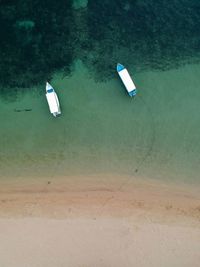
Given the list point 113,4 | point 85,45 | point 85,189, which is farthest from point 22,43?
point 85,189

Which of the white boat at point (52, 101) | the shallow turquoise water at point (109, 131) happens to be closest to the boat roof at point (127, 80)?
the shallow turquoise water at point (109, 131)

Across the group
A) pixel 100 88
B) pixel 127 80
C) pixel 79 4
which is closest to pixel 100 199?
pixel 100 88

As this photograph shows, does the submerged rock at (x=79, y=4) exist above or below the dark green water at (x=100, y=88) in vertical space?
above

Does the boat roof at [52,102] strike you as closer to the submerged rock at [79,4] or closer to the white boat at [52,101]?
the white boat at [52,101]

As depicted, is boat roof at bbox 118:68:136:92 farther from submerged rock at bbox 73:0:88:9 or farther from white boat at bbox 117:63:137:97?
submerged rock at bbox 73:0:88:9

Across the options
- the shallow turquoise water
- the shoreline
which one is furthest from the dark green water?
the shoreline

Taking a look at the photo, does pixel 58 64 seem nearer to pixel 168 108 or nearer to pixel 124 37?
pixel 124 37
